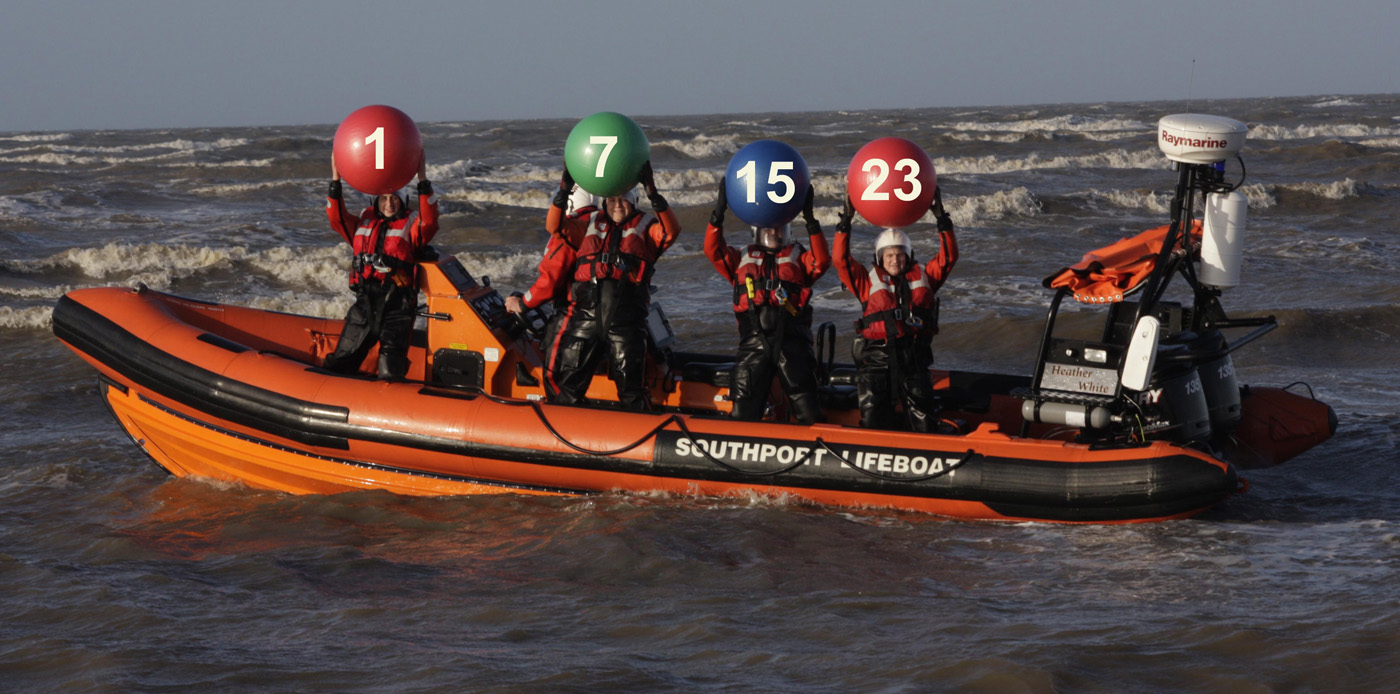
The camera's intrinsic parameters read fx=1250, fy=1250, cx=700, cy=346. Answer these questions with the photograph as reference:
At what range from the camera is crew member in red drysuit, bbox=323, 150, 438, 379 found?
633cm

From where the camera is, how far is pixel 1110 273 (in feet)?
18.4

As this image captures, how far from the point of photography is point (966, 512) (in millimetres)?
5555

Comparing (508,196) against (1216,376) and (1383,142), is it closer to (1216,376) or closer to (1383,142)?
(1216,376)

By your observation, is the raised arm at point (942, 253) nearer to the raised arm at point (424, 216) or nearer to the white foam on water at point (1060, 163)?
the raised arm at point (424, 216)

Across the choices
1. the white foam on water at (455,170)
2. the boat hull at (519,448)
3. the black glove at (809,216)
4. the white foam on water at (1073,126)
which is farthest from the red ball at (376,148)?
the white foam on water at (1073,126)

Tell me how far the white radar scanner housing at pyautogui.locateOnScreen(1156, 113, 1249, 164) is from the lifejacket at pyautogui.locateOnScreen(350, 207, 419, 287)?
3.64 metres

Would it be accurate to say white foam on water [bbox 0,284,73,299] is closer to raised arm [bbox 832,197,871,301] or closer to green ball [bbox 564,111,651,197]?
green ball [bbox 564,111,651,197]

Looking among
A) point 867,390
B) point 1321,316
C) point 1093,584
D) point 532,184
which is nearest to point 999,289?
point 1321,316

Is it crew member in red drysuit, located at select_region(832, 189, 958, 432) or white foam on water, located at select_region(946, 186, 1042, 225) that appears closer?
crew member in red drysuit, located at select_region(832, 189, 958, 432)

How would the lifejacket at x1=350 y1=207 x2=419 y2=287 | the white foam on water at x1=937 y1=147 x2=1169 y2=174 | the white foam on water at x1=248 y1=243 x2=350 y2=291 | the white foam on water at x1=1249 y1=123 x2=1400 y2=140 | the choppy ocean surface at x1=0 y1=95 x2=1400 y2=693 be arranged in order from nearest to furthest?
the choppy ocean surface at x1=0 y1=95 x2=1400 y2=693, the lifejacket at x1=350 y1=207 x2=419 y2=287, the white foam on water at x1=248 y1=243 x2=350 y2=291, the white foam on water at x1=937 y1=147 x2=1169 y2=174, the white foam on water at x1=1249 y1=123 x2=1400 y2=140

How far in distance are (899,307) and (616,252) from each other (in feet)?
4.45

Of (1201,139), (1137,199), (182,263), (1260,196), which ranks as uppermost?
(1201,139)

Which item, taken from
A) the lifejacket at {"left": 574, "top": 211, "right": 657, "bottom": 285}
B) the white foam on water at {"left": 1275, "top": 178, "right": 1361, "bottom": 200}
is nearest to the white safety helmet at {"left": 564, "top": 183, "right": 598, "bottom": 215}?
the lifejacket at {"left": 574, "top": 211, "right": 657, "bottom": 285}

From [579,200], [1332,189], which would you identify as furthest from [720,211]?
[1332,189]
